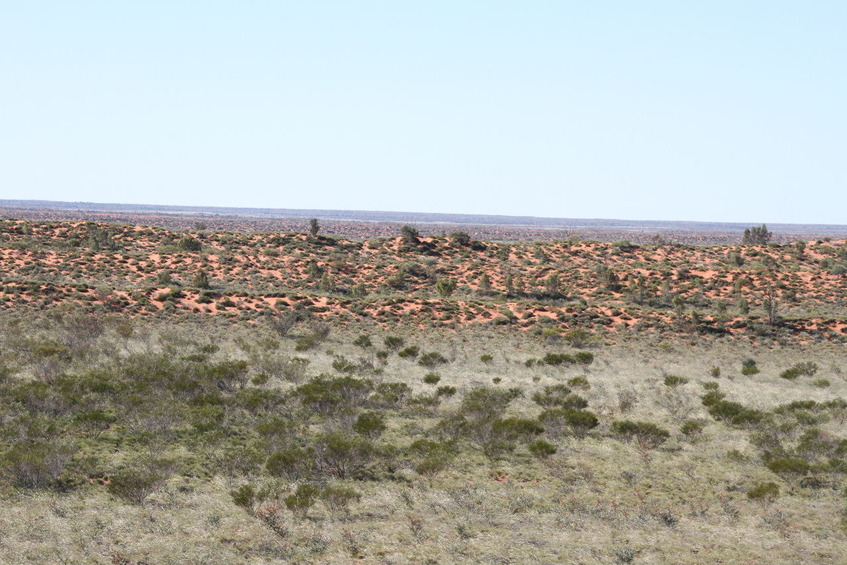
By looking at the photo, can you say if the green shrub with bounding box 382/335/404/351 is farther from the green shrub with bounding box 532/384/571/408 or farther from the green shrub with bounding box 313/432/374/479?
the green shrub with bounding box 313/432/374/479

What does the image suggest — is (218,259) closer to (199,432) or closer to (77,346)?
(77,346)

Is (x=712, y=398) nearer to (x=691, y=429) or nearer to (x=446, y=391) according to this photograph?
(x=691, y=429)

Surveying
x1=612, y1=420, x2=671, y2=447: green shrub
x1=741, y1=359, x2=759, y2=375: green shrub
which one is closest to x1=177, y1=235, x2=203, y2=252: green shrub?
x1=741, y1=359, x2=759, y2=375: green shrub

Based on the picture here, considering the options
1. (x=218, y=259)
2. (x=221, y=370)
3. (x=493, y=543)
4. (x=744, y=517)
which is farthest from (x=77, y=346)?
(x=218, y=259)

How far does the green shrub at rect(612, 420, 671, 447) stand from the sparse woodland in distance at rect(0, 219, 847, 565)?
8 centimetres

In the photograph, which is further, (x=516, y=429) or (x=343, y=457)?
(x=516, y=429)

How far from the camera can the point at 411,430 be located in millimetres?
22844

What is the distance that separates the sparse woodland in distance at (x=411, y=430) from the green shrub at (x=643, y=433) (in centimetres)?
8

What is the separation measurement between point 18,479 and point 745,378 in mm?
29093

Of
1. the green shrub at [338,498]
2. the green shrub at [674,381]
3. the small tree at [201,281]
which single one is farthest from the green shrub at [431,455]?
the small tree at [201,281]

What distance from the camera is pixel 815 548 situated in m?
14.4

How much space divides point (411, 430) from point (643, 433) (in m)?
6.48

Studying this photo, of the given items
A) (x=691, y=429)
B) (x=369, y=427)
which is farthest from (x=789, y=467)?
(x=369, y=427)

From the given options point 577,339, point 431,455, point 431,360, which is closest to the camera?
point 431,455
